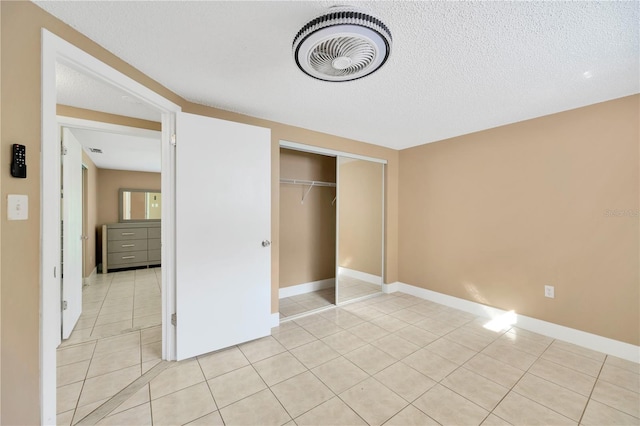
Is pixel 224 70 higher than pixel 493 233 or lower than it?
higher

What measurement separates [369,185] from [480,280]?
2058mm

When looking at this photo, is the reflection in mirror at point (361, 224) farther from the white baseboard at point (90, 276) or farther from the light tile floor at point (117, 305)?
the white baseboard at point (90, 276)

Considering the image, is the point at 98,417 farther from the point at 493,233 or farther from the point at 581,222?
the point at 581,222

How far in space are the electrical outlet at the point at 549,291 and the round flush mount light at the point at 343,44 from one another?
2.83 metres

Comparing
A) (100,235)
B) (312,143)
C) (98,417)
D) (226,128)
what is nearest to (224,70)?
(226,128)

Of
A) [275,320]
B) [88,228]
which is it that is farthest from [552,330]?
[88,228]

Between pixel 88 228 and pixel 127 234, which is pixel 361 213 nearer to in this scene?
pixel 88 228

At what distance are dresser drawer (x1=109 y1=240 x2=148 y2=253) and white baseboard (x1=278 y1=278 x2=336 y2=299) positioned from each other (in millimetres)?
3753

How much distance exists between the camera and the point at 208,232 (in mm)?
2287

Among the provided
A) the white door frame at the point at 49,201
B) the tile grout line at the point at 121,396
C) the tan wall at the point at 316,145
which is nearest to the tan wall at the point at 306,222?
the tan wall at the point at 316,145

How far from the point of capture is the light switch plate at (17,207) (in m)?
1.14

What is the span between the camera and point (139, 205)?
6.02 meters

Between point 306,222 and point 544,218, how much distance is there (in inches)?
114

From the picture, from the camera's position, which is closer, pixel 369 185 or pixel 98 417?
pixel 98 417
